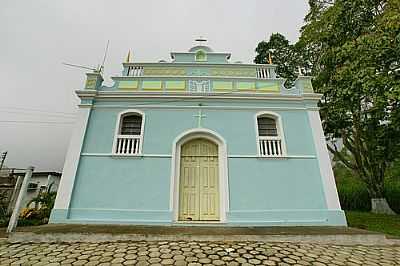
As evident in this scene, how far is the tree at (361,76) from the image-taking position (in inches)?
278

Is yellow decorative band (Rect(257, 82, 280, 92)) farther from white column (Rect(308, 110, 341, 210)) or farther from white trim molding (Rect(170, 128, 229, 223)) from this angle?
white trim molding (Rect(170, 128, 229, 223))

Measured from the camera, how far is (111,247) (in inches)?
156

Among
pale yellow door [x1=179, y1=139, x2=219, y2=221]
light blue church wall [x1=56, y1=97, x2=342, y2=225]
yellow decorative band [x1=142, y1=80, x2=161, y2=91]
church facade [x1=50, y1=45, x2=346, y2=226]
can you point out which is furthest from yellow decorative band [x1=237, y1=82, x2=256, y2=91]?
yellow decorative band [x1=142, y1=80, x2=161, y2=91]

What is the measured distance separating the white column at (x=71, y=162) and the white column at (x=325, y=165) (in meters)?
7.01

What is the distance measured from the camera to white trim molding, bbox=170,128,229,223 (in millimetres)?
5867

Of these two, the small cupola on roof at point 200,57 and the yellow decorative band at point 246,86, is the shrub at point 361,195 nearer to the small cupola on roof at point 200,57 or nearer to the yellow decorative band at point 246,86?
the yellow decorative band at point 246,86

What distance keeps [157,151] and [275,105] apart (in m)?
4.07

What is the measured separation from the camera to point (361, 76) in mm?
7148

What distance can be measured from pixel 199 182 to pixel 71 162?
146 inches

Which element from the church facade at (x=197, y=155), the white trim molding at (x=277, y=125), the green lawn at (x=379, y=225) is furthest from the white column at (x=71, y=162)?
the green lawn at (x=379, y=225)

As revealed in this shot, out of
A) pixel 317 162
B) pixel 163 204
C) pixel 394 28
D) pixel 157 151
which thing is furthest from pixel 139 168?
pixel 394 28

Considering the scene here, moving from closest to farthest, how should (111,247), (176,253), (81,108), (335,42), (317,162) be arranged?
(176,253)
(111,247)
(317,162)
(81,108)
(335,42)

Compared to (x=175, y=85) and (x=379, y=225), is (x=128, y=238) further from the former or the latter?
(x=379, y=225)

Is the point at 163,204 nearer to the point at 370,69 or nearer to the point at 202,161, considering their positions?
the point at 202,161
